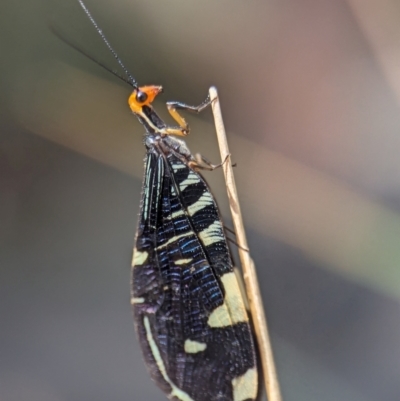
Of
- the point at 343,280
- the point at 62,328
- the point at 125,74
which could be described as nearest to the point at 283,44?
the point at 125,74

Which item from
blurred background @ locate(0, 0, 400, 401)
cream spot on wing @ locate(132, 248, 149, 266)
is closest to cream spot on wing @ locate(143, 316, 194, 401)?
cream spot on wing @ locate(132, 248, 149, 266)

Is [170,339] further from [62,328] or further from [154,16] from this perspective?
[154,16]

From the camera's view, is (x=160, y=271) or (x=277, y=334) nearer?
(x=160, y=271)

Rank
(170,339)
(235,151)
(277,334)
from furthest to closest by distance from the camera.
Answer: (235,151), (277,334), (170,339)

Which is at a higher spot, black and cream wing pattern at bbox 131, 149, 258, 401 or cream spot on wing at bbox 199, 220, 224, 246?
cream spot on wing at bbox 199, 220, 224, 246

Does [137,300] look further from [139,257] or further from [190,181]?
[190,181]

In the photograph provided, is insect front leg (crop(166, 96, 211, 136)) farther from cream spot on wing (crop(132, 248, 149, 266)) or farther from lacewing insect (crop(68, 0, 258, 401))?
cream spot on wing (crop(132, 248, 149, 266))

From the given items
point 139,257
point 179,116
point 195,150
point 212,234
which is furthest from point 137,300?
point 195,150
